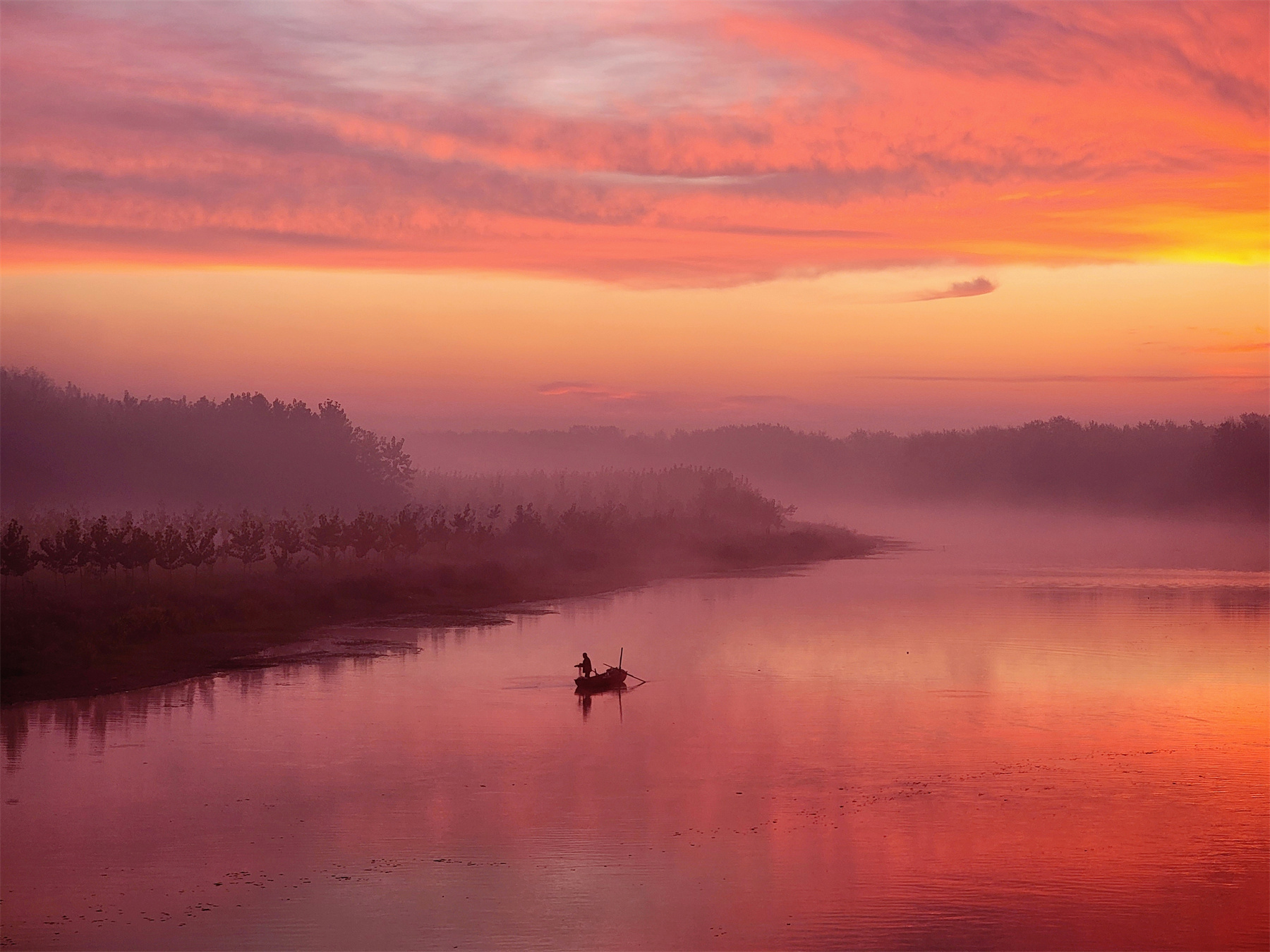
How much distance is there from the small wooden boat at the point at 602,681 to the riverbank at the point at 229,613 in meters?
12.1

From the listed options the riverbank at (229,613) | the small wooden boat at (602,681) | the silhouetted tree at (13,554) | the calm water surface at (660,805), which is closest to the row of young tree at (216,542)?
the silhouetted tree at (13,554)

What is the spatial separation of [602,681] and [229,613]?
18825 millimetres

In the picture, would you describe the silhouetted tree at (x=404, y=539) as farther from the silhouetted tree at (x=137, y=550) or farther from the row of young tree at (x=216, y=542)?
the silhouetted tree at (x=137, y=550)

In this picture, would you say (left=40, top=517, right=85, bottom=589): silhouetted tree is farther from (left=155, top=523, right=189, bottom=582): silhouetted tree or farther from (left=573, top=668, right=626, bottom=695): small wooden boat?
(left=573, top=668, right=626, bottom=695): small wooden boat

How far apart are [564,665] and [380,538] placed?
1249 inches

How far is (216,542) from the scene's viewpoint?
84.2m

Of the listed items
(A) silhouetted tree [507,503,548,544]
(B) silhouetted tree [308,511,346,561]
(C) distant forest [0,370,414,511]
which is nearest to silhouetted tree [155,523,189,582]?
(B) silhouetted tree [308,511,346,561]

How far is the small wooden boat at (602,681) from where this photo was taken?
40750 mm

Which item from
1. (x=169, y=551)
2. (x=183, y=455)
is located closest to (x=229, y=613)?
(x=169, y=551)

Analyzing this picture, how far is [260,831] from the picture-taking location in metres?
25.0

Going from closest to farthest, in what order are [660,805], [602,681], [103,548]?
1. [660,805]
2. [602,681]
3. [103,548]

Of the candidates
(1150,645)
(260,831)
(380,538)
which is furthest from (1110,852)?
(380,538)

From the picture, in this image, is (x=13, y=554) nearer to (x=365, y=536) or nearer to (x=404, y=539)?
(x=365, y=536)

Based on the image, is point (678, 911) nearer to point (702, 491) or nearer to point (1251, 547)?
point (1251, 547)
